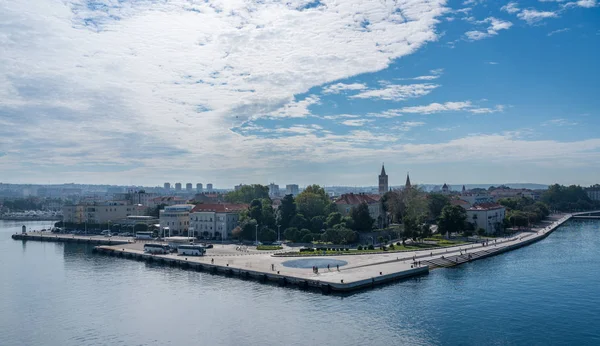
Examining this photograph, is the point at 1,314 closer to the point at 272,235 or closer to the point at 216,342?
the point at 216,342

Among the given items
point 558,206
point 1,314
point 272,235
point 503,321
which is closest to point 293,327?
point 503,321

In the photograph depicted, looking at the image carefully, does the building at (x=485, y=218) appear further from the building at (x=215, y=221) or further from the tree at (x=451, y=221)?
the building at (x=215, y=221)

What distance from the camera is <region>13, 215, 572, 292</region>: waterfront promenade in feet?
160

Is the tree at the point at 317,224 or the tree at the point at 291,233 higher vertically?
the tree at the point at 317,224

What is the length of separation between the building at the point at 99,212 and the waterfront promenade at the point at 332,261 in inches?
1413

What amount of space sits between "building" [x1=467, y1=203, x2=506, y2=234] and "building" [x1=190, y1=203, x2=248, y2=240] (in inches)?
1718

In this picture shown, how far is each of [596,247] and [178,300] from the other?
64.7 meters

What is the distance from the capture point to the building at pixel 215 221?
85.2 meters

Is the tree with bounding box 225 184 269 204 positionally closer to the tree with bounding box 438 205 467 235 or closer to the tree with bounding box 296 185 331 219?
the tree with bounding box 296 185 331 219

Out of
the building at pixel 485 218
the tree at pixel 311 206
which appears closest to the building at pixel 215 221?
the tree at pixel 311 206

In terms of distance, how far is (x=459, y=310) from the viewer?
3903 centimetres

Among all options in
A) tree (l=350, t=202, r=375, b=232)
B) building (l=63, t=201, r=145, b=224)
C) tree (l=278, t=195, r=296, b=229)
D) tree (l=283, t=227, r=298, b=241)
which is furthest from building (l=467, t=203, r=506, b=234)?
building (l=63, t=201, r=145, b=224)

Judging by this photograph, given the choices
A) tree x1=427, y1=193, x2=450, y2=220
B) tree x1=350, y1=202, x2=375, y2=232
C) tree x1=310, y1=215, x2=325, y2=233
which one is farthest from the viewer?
tree x1=427, y1=193, x2=450, y2=220

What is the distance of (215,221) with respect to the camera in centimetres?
8594
